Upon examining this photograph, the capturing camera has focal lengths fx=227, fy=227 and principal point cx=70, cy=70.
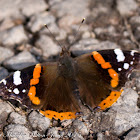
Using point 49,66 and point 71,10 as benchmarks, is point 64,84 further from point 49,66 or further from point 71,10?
point 71,10

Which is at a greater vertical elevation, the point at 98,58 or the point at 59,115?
the point at 98,58

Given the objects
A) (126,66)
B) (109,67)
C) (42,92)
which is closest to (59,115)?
(42,92)

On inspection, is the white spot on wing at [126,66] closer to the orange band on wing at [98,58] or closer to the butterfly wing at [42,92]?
the orange band on wing at [98,58]

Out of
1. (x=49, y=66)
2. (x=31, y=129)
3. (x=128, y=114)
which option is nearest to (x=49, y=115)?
(x=31, y=129)

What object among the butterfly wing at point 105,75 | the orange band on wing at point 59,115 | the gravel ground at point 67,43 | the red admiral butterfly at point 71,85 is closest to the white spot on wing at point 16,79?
the red admiral butterfly at point 71,85

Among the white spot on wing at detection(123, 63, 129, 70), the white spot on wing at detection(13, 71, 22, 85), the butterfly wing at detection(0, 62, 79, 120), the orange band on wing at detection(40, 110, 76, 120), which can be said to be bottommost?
the orange band on wing at detection(40, 110, 76, 120)

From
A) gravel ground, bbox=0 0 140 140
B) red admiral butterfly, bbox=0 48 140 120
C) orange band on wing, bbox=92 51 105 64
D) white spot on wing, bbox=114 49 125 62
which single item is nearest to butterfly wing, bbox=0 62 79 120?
red admiral butterfly, bbox=0 48 140 120

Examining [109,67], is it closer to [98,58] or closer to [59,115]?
[98,58]

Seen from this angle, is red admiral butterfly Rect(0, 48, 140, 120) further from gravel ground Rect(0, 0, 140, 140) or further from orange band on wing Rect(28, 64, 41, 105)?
gravel ground Rect(0, 0, 140, 140)
